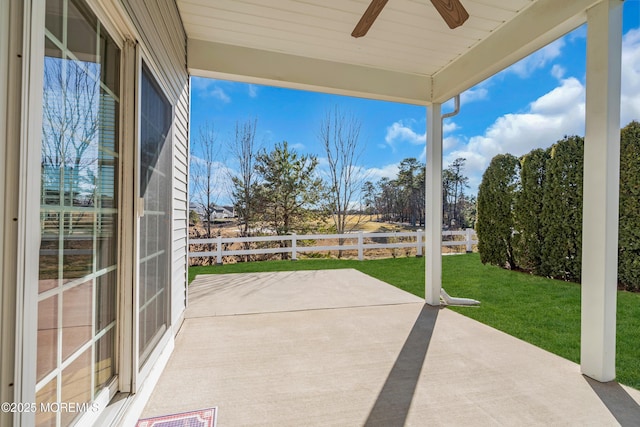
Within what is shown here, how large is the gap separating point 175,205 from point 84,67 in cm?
169

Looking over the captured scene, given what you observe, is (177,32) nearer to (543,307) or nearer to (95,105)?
(95,105)

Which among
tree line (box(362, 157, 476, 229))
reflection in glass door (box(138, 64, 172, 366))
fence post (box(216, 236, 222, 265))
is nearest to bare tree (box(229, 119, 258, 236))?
fence post (box(216, 236, 222, 265))

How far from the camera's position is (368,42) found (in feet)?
9.95

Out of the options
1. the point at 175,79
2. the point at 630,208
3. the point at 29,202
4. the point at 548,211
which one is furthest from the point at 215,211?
the point at 630,208

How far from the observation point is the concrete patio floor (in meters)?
1.74

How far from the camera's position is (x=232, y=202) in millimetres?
8414

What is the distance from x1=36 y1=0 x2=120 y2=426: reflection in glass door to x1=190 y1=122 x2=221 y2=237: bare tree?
6.88 metres

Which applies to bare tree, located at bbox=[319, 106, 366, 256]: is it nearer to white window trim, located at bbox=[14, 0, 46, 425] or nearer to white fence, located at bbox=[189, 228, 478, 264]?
white fence, located at bbox=[189, 228, 478, 264]

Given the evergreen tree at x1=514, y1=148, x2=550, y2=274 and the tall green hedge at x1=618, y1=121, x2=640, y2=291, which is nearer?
the tall green hedge at x1=618, y1=121, x2=640, y2=291

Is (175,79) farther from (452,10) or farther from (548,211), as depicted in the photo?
(548,211)

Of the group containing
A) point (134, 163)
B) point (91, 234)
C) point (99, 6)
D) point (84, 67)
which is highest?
point (99, 6)

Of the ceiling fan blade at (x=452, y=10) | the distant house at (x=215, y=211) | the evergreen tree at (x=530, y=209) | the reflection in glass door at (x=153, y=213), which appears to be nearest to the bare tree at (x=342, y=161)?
the distant house at (x=215, y=211)

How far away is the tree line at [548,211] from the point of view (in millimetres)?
4379

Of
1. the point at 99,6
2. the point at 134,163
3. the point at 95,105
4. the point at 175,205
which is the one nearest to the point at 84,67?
the point at 95,105
